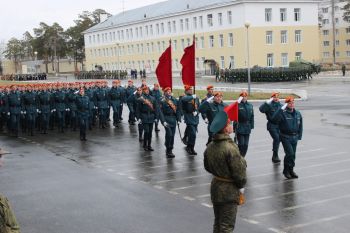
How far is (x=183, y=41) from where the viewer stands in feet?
265

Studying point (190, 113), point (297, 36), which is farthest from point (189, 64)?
point (297, 36)

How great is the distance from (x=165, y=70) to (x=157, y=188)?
18.7 feet

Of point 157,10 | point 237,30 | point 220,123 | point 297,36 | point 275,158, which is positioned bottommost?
point 275,158

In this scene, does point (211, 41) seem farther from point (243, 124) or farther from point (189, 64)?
point (243, 124)

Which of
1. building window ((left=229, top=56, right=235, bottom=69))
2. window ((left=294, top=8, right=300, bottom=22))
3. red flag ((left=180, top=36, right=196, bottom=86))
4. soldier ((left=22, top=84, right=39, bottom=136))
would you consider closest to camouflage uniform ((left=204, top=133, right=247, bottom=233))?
red flag ((left=180, top=36, right=196, bottom=86))

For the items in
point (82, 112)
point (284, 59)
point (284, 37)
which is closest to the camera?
point (82, 112)

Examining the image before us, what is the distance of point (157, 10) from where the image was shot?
86.4 metres

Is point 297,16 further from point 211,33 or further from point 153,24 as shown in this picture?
point 153,24

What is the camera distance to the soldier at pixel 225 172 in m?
6.76

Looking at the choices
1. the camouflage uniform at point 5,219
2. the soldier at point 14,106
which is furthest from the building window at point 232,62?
the camouflage uniform at point 5,219

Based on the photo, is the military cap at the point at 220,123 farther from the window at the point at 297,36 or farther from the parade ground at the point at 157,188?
the window at the point at 297,36

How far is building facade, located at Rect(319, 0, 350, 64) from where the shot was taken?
9981cm

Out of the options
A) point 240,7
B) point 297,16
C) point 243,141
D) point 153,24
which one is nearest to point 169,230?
point 243,141

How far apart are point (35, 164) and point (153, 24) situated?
7251cm
